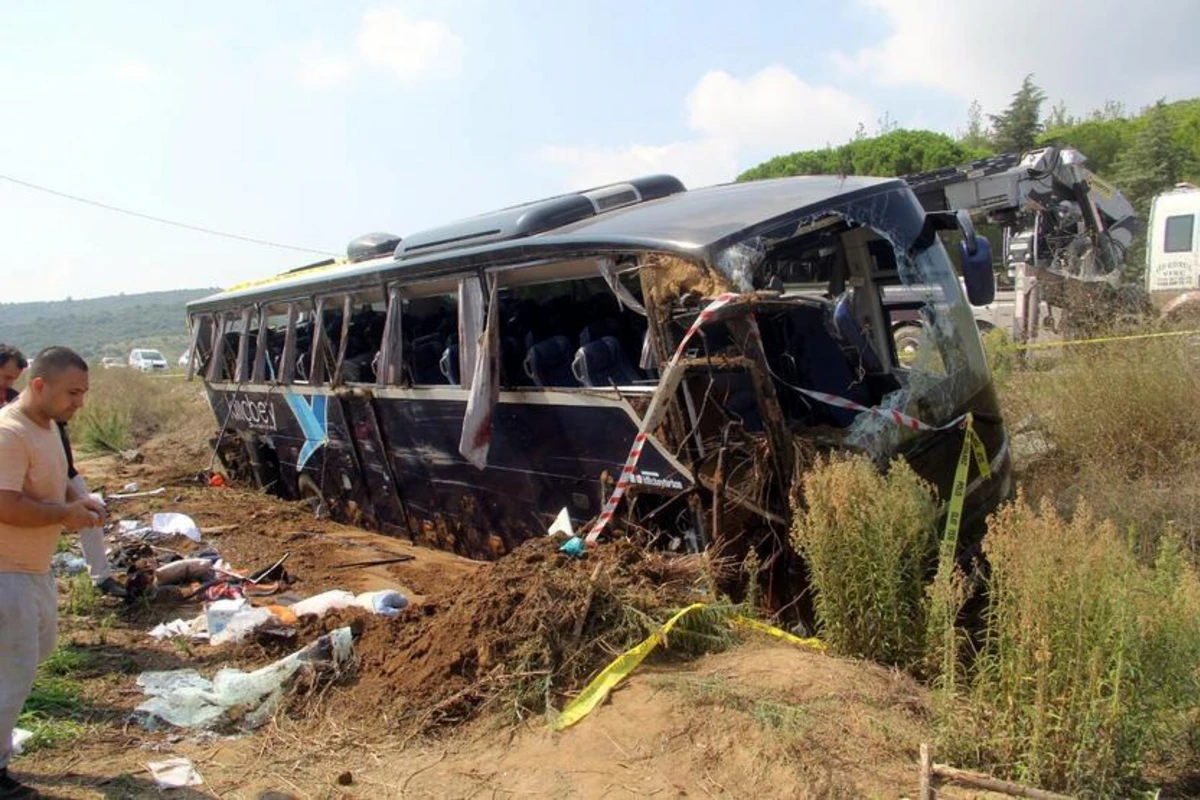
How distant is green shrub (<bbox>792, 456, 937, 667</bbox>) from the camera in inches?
157

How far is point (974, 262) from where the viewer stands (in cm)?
571

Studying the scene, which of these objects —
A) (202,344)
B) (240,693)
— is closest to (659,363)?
(240,693)

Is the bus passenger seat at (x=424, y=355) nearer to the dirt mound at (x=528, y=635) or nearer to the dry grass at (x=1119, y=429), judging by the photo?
the dirt mound at (x=528, y=635)

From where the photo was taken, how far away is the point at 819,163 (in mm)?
35750

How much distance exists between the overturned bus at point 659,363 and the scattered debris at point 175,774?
7.86ft

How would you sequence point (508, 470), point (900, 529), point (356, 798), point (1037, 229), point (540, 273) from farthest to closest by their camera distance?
1. point (1037, 229)
2. point (508, 470)
3. point (540, 273)
4. point (900, 529)
5. point (356, 798)

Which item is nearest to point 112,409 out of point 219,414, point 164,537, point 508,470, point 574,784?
point 219,414

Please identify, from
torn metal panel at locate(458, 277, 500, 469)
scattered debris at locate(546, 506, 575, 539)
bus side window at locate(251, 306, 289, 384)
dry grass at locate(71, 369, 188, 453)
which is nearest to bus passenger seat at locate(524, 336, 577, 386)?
torn metal panel at locate(458, 277, 500, 469)

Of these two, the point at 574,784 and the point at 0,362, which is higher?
the point at 0,362

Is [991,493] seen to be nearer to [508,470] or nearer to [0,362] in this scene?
[508,470]

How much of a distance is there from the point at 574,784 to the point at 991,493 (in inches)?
130

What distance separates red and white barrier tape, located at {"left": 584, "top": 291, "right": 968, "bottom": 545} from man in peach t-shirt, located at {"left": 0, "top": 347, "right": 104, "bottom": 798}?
265 cm

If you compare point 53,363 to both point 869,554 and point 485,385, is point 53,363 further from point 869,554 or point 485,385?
point 869,554

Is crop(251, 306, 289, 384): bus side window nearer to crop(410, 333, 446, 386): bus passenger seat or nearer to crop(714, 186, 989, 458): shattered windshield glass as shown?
crop(410, 333, 446, 386): bus passenger seat
